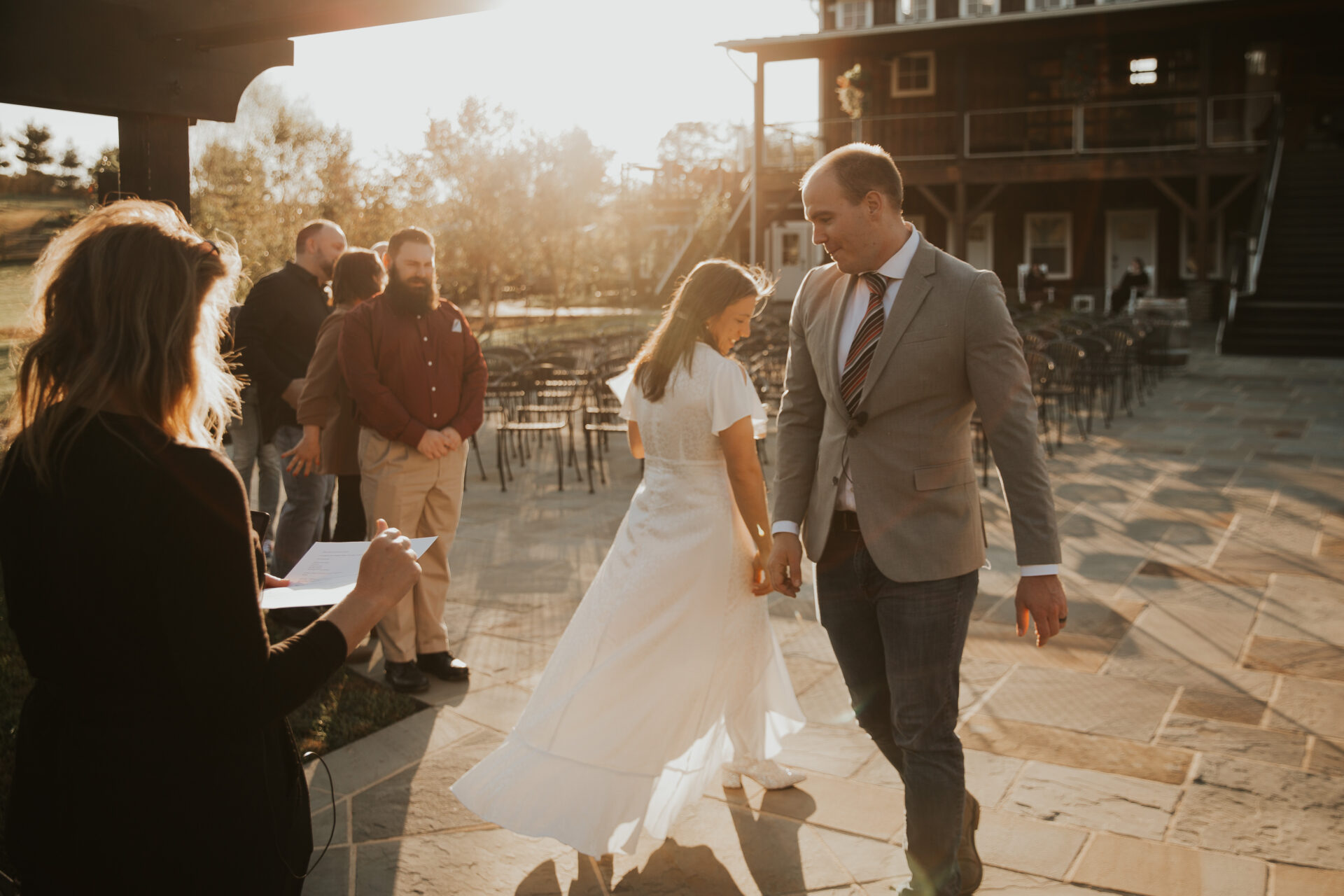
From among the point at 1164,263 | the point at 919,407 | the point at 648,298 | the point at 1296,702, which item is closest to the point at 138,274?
the point at 919,407

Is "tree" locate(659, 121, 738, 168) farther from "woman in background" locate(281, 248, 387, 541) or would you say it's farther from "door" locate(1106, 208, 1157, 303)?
"woman in background" locate(281, 248, 387, 541)

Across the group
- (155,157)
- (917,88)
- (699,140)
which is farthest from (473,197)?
(699,140)

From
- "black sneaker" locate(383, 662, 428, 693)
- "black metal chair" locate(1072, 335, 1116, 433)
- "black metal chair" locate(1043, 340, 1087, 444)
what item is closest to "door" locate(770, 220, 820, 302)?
"black metal chair" locate(1072, 335, 1116, 433)

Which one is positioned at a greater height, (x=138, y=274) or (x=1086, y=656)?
(x=138, y=274)

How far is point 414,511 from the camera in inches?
187

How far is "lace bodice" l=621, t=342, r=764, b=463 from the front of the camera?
11.1 feet

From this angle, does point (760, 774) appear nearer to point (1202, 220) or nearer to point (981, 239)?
point (1202, 220)

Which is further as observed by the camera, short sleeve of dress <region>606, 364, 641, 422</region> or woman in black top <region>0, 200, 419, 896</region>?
short sleeve of dress <region>606, 364, 641, 422</region>

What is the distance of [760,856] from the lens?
3201 millimetres

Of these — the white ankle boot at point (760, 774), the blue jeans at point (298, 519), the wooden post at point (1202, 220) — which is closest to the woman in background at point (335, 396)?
the blue jeans at point (298, 519)

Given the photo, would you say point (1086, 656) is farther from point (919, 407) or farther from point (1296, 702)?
point (919, 407)

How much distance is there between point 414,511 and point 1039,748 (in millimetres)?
2654

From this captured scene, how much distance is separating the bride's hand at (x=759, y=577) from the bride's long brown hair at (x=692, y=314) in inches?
23.2

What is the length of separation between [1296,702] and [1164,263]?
2490 cm
